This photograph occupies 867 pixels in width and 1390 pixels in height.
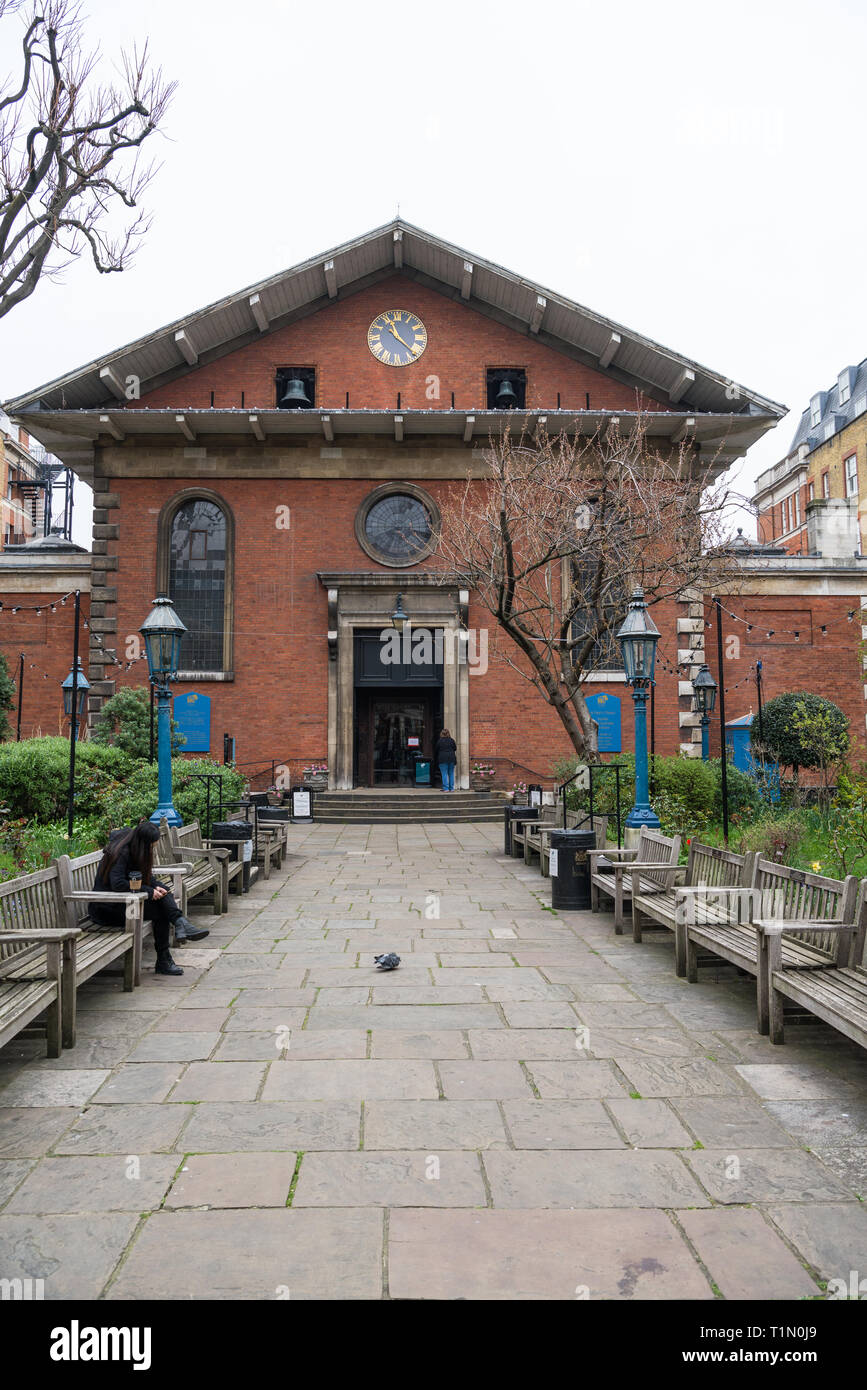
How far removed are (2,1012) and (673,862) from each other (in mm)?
6001

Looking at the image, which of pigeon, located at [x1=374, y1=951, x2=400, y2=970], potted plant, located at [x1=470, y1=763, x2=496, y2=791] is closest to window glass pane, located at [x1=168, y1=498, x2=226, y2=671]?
potted plant, located at [x1=470, y1=763, x2=496, y2=791]

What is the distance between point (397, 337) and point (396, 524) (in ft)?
15.1

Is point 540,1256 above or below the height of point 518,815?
below

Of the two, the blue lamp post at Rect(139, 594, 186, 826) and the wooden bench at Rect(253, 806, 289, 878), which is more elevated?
the blue lamp post at Rect(139, 594, 186, 826)

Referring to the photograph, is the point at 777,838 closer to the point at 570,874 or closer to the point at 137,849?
the point at 570,874

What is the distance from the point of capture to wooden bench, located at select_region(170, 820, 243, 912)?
9711 millimetres

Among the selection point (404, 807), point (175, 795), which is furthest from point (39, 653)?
point (175, 795)

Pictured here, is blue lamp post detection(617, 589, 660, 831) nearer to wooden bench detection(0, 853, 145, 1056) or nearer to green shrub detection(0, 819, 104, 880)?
wooden bench detection(0, 853, 145, 1056)

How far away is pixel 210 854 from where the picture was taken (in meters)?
9.98

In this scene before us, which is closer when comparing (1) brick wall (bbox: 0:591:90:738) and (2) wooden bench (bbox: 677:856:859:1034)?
(2) wooden bench (bbox: 677:856:859:1034)

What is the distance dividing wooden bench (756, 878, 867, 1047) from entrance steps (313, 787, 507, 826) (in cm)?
1474

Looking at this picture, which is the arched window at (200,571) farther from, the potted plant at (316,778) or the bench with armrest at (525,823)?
the bench with armrest at (525,823)

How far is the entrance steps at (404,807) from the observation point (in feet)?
66.8
